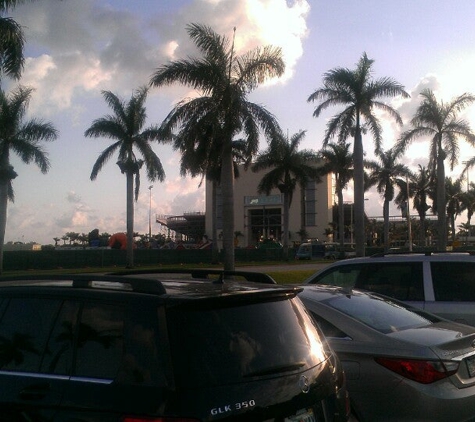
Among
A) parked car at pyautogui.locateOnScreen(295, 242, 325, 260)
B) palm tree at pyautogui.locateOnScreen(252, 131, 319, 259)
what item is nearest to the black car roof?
palm tree at pyautogui.locateOnScreen(252, 131, 319, 259)

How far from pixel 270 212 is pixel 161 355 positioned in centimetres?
10603

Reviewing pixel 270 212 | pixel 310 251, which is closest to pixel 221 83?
pixel 310 251

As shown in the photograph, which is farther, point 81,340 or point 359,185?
point 359,185

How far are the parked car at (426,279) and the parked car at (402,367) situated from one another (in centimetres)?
191

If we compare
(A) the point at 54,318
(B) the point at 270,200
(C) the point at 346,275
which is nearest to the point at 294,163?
(B) the point at 270,200

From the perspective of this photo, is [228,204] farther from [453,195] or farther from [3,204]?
[453,195]

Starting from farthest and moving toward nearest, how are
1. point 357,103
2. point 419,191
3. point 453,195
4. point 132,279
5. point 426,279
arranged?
point 453,195 < point 419,191 < point 357,103 < point 426,279 < point 132,279

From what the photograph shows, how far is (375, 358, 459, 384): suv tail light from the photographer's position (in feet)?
17.9

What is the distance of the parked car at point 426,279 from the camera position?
8289mm

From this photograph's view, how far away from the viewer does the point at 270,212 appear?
109438mm

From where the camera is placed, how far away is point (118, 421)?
352 cm

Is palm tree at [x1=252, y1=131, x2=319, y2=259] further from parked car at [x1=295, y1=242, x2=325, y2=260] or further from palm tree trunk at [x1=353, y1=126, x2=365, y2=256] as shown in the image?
palm tree trunk at [x1=353, y1=126, x2=365, y2=256]

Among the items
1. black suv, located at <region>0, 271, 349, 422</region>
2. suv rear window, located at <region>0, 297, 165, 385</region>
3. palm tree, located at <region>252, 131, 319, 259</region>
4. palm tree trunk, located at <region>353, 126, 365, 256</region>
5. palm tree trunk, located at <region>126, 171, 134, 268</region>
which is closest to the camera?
black suv, located at <region>0, 271, 349, 422</region>

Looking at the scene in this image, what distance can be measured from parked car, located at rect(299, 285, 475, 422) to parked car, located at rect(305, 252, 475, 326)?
6.27 feet
